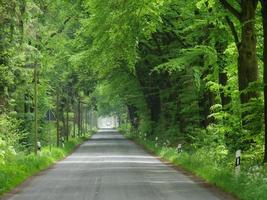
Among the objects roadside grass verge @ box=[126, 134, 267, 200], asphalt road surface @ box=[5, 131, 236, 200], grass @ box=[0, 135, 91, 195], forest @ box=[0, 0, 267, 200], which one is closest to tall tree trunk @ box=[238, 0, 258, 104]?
forest @ box=[0, 0, 267, 200]

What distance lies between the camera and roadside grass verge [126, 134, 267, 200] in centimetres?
1405

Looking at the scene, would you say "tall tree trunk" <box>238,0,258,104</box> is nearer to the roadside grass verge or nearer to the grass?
the roadside grass verge

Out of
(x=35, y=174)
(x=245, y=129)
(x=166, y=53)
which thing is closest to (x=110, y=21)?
(x=35, y=174)

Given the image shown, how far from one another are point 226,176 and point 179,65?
42.2 ft

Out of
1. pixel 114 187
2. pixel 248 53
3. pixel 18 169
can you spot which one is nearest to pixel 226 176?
pixel 114 187

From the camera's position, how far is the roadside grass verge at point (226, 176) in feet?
46.1

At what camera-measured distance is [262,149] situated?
19.5 meters

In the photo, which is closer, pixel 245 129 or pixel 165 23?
pixel 245 129

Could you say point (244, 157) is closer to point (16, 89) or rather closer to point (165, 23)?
point (165, 23)

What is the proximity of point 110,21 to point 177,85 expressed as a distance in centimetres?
1672

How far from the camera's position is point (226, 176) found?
18.2 meters

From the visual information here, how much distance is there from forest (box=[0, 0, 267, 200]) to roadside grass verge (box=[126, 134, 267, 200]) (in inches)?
1.8

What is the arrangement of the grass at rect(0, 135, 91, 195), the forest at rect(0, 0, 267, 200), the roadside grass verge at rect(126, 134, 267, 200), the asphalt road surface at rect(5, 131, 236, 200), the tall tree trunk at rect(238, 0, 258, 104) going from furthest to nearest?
the tall tree trunk at rect(238, 0, 258, 104), the forest at rect(0, 0, 267, 200), the grass at rect(0, 135, 91, 195), the asphalt road surface at rect(5, 131, 236, 200), the roadside grass verge at rect(126, 134, 267, 200)

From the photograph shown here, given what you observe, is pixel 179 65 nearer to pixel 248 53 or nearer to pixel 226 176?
pixel 248 53
